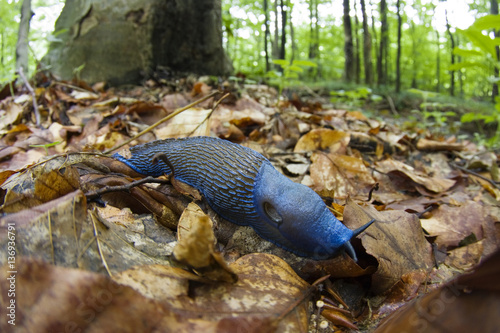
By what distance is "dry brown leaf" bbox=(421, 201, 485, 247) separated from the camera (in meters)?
2.03

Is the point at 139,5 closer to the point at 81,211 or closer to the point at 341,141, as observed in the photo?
the point at 341,141

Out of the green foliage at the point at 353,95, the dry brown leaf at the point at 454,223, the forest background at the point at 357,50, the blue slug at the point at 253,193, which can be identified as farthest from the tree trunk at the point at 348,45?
the blue slug at the point at 253,193

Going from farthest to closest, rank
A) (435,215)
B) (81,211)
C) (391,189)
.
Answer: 1. (391,189)
2. (435,215)
3. (81,211)

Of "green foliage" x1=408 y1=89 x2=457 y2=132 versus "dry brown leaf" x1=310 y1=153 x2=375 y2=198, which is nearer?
"dry brown leaf" x1=310 y1=153 x2=375 y2=198

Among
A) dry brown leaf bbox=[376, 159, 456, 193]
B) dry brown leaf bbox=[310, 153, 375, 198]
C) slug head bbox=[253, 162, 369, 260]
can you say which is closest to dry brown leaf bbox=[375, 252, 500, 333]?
slug head bbox=[253, 162, 369, 260]

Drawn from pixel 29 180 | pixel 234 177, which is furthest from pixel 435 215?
pixel 29 180

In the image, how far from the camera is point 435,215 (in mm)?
2271

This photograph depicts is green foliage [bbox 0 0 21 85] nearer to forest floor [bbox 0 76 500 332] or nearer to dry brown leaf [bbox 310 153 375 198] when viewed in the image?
forest floor [bbox 0 76 500 332]

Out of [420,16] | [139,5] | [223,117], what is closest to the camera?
[223,117]

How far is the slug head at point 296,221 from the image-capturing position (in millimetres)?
1699

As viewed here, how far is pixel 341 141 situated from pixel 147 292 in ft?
8.77

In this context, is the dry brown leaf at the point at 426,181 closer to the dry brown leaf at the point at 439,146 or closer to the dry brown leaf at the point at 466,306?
the dry brown leaf at the point at 439,146

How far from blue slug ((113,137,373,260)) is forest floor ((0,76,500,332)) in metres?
0.09

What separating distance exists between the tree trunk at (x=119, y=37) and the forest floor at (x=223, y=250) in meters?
2.44
